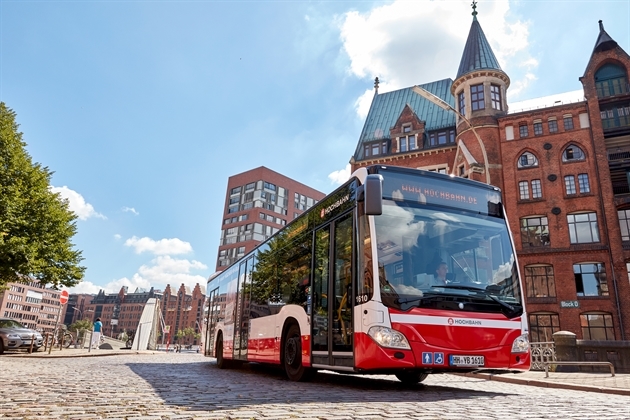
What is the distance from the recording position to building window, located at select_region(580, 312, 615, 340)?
29.7 meters

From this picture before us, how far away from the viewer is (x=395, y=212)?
729 cm

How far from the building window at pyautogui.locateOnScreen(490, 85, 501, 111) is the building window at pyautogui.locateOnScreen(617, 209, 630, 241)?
11.1 m

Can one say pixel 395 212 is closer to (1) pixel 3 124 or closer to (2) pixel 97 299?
(1) pixel 3 124

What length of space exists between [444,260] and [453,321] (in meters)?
0.91

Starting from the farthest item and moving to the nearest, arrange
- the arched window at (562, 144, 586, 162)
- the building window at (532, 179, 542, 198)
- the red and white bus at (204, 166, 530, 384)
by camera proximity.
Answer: the building window at (532, 179, 542, 198) < the arched window at (562, 144, 586, 162) < the red and white bus at (204, 166, 530, 384)

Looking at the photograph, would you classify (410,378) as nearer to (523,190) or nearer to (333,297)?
(333,297)

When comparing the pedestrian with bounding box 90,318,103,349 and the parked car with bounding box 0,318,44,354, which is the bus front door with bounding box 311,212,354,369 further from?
the pedestrian with bounding box 90,318,103,349

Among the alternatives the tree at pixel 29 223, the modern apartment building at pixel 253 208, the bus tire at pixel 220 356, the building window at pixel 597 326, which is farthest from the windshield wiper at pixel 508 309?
the modern apartment building at pixel 253 208

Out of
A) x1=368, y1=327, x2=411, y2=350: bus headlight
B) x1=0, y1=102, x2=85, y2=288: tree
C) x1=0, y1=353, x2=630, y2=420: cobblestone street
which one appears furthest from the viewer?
x1=0, y1=102, x2=85, y2=288: tree

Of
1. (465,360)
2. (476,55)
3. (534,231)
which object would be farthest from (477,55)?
(465,360)

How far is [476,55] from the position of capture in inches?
1452

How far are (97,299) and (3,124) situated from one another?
186693 mm

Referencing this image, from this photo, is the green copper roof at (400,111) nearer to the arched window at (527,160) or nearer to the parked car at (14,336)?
the arched window at (527,160)

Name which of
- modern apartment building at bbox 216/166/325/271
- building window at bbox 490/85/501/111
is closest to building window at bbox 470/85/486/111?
building window at bbox 490/85/501/111
